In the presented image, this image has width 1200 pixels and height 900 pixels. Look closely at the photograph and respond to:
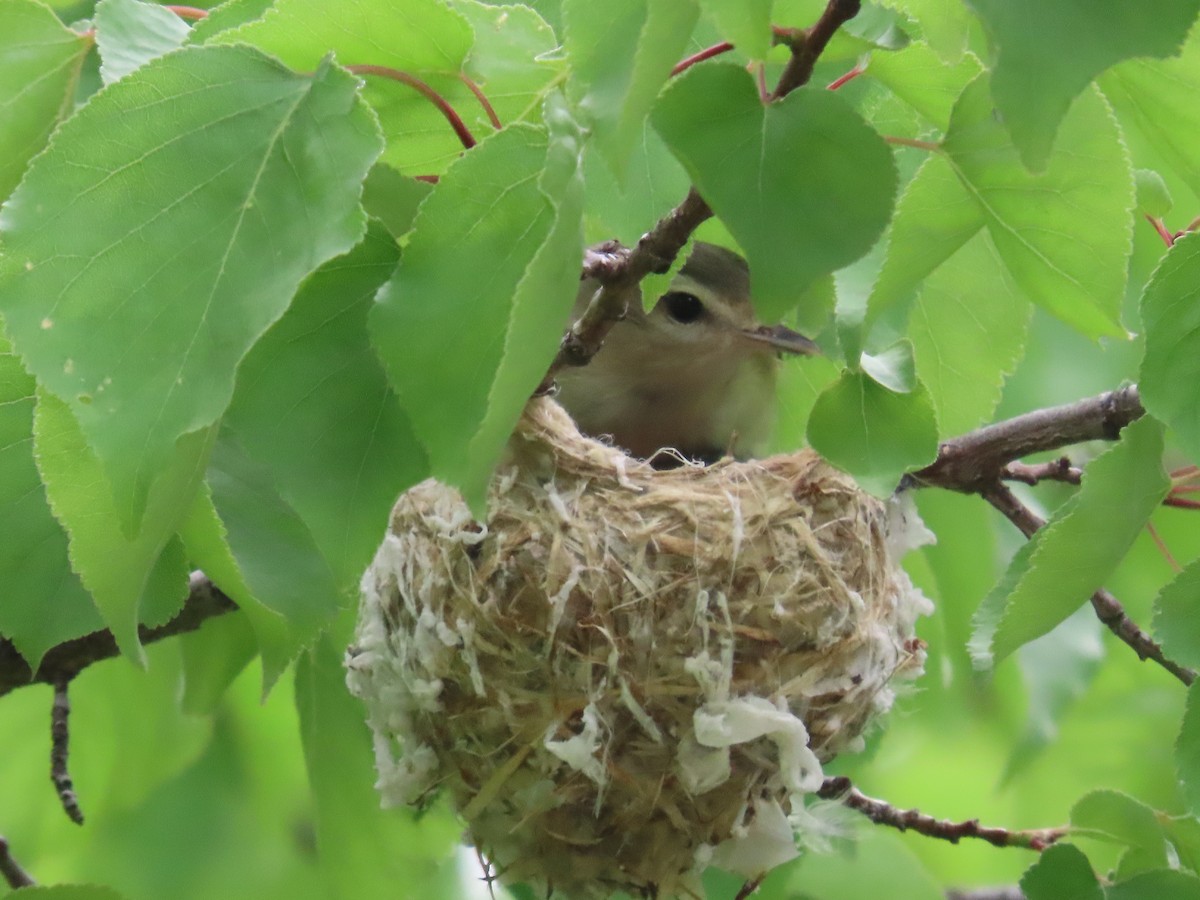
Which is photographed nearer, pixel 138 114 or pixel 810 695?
pixel 138 114

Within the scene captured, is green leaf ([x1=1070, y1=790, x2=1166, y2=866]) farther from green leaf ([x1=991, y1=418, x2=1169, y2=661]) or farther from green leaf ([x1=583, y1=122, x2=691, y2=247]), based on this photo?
green leaf ([x1=583, y1=122, x2=691, y2=247])

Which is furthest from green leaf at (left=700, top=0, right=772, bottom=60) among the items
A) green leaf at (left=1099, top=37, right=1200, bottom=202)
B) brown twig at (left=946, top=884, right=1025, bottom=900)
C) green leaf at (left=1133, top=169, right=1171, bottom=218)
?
brown twig at (left=946, top=884, right=1025, bottom=900)

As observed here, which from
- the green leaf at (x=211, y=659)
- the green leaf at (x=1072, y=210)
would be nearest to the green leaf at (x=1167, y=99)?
the green leaf at (x=1072, y=210)

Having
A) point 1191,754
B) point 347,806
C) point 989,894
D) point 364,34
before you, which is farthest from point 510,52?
point 989,894

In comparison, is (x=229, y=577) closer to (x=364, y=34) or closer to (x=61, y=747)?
(x=364, y=34)

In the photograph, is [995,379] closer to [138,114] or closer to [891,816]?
[891,816]

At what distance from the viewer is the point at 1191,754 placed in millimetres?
1437

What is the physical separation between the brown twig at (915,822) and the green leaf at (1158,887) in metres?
0.34

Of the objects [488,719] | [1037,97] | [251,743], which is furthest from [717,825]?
[251,743]

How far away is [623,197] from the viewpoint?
1.53 meters

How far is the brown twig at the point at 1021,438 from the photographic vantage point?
2020mm

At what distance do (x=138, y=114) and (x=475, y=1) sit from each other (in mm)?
434

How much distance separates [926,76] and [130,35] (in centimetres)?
76

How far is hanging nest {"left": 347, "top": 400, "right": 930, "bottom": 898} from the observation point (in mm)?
1777
